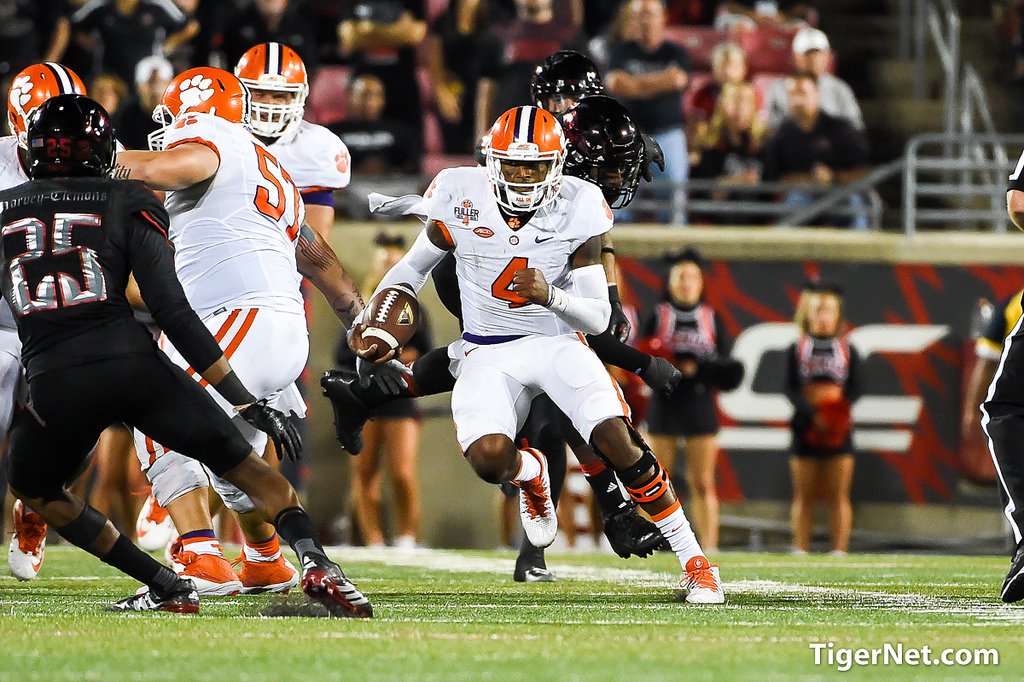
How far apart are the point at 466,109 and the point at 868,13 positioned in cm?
457

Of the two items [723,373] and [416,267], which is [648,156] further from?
[723,373]

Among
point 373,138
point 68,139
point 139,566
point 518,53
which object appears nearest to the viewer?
point 68,139

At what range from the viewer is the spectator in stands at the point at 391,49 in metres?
11.6

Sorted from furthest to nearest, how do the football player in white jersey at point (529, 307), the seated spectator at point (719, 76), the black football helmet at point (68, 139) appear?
the seated spectator at point (719, 76) → the football player in white jersey at point (529, 307) → the black football helmet at point (68, 139)

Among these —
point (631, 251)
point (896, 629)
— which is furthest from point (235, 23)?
point (896, 629)

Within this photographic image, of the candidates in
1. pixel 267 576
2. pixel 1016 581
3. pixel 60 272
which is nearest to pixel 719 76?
pixel 1016 581

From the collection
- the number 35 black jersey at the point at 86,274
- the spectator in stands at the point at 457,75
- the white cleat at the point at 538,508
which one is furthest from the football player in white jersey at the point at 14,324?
the spectator in stands at the point at 457,75

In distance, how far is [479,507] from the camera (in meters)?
11.2

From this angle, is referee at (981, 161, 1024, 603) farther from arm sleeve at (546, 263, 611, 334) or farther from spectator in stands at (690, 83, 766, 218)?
spectator in stands at (690, 83, 766, 218)

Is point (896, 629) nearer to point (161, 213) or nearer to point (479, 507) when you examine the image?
point (161, 213)

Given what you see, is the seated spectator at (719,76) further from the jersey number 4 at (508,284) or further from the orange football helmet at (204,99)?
the orange football helmet at (204,99)

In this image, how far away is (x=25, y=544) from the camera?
634 centimetres

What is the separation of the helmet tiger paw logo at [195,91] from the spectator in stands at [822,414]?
18.9 feet

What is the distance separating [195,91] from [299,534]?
5.92 ft
